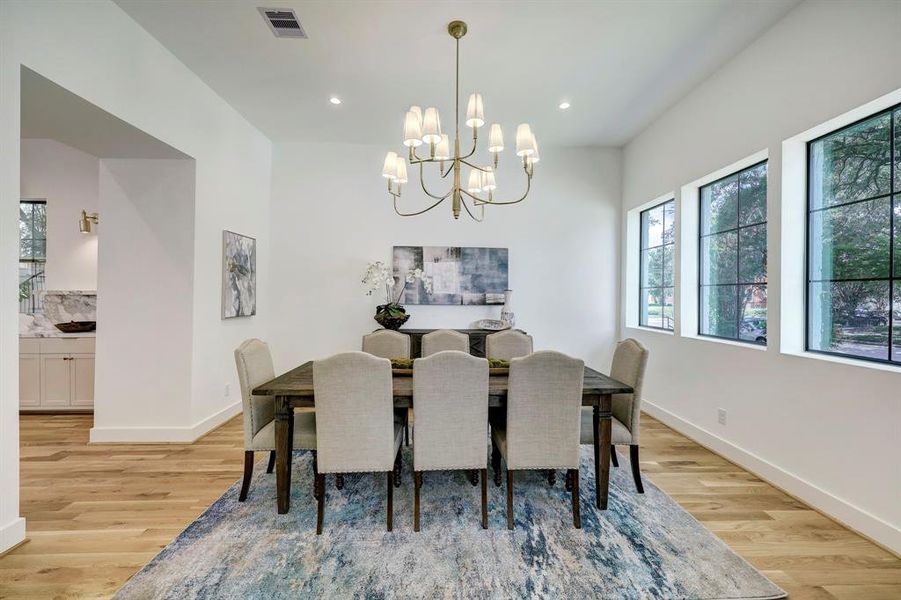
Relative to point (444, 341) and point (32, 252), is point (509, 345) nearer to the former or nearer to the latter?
point (444, 341)

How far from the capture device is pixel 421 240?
16.4ft

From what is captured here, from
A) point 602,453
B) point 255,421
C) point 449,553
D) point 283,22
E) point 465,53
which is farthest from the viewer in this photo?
point 465,53

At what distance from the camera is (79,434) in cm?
364

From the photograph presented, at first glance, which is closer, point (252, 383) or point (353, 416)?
point (353, 416)

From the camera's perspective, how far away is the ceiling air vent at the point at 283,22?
8.57 ft

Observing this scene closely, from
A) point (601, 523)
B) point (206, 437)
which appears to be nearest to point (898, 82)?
point (601, 523)

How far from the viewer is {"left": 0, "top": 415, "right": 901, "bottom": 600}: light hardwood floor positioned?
5.98 feet

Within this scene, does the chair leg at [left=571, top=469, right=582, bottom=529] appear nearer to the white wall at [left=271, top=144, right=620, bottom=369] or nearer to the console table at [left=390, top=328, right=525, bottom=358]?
the console table at [left=390, top=328, right=525, bottom=358]

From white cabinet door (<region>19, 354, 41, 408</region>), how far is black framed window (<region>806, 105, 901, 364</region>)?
6763 mm

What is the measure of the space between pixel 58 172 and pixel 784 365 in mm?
7171

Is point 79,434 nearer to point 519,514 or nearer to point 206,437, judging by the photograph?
point 206,437

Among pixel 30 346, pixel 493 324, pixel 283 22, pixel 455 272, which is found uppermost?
pixel 283 22

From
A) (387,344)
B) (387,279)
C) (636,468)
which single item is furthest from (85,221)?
(636,468)

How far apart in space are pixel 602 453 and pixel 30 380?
17.9 ft
